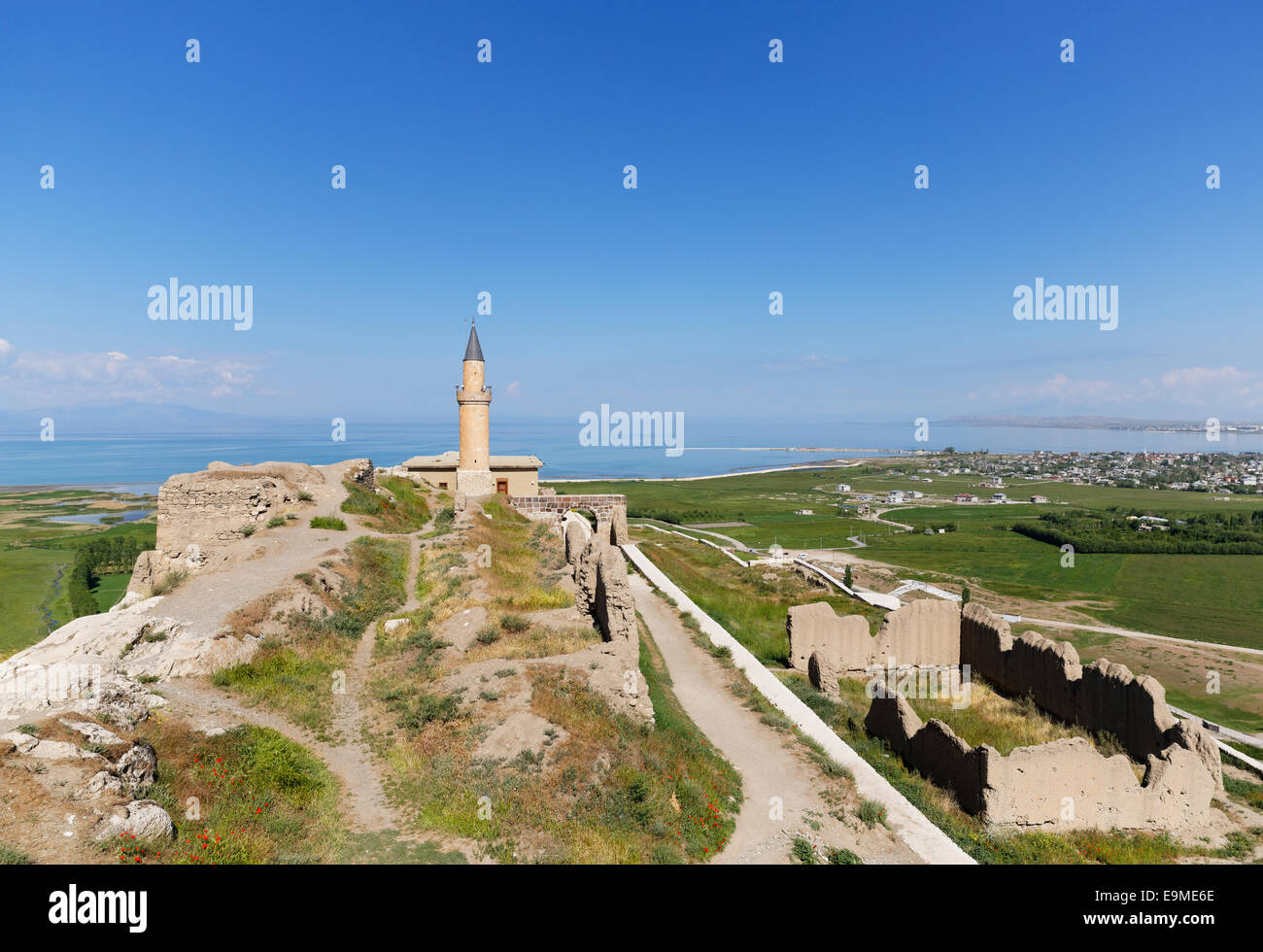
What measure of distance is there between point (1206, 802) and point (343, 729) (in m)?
16.3

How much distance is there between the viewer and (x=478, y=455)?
42406 mm

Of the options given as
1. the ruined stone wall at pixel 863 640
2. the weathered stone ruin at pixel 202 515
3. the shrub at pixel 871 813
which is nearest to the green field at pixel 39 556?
the weathered stone ruin at pixel 202 515

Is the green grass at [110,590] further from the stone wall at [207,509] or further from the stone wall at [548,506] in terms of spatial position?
the stone wall at [548,506]

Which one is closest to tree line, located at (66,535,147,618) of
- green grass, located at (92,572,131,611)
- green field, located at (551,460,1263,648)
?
green grass, located at (92,572,131,611)

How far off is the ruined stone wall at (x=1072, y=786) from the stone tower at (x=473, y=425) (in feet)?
113

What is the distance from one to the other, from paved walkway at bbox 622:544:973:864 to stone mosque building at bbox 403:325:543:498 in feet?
84.2

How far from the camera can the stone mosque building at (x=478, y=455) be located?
41594 mm

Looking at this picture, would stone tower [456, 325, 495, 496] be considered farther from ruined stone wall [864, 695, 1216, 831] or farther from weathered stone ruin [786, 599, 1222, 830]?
ruined stone wall [864, 695, 1216, 831]

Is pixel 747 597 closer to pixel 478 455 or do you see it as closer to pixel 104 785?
pixel 478 455

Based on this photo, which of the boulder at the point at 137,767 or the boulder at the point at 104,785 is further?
the boulder at the point at 137,767

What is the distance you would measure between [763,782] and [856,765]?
77.6 inches

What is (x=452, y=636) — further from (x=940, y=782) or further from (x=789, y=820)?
(x=940, y=782)

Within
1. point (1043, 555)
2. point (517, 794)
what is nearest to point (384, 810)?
point (517, 794)

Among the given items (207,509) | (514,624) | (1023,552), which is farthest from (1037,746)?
(1023,552)
